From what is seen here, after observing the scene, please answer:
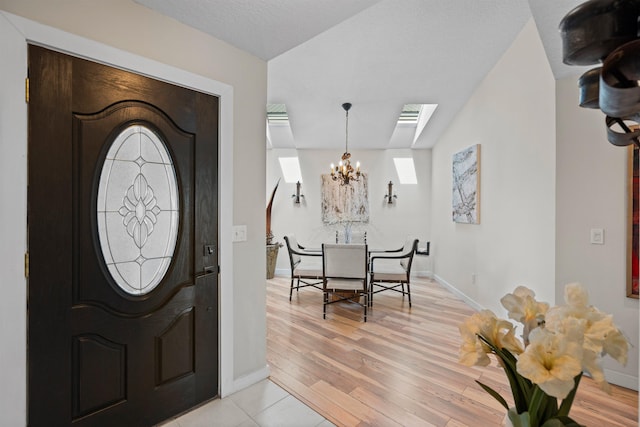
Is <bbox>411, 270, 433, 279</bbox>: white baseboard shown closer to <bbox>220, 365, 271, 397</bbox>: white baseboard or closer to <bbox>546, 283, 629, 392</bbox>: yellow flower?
<bbox>220, 365, 271, 397</bbox>: white baseboard

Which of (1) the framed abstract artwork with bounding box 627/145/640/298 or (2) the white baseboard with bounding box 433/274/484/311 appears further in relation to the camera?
(2) the white baseboard with bounding box 433/274/484/311

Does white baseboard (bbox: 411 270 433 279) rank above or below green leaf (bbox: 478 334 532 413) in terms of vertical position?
below

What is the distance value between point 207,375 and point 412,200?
4.76 m

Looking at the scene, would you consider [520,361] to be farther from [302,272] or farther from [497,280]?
[302,272]

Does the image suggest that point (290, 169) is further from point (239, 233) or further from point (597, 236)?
point (597, 236)

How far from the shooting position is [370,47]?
3.12m

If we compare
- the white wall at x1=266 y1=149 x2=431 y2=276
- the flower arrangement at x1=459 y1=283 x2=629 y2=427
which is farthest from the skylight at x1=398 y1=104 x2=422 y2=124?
the flower arrangement at x1=459 y1=283 x2=629 y2=427

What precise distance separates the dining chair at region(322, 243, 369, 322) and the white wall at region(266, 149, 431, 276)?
2.28 meters

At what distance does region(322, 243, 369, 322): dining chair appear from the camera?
354cm

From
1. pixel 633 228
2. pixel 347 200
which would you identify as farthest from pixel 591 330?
pixel 347 200

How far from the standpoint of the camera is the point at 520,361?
22.7 inches

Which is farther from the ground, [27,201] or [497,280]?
[27,201]
